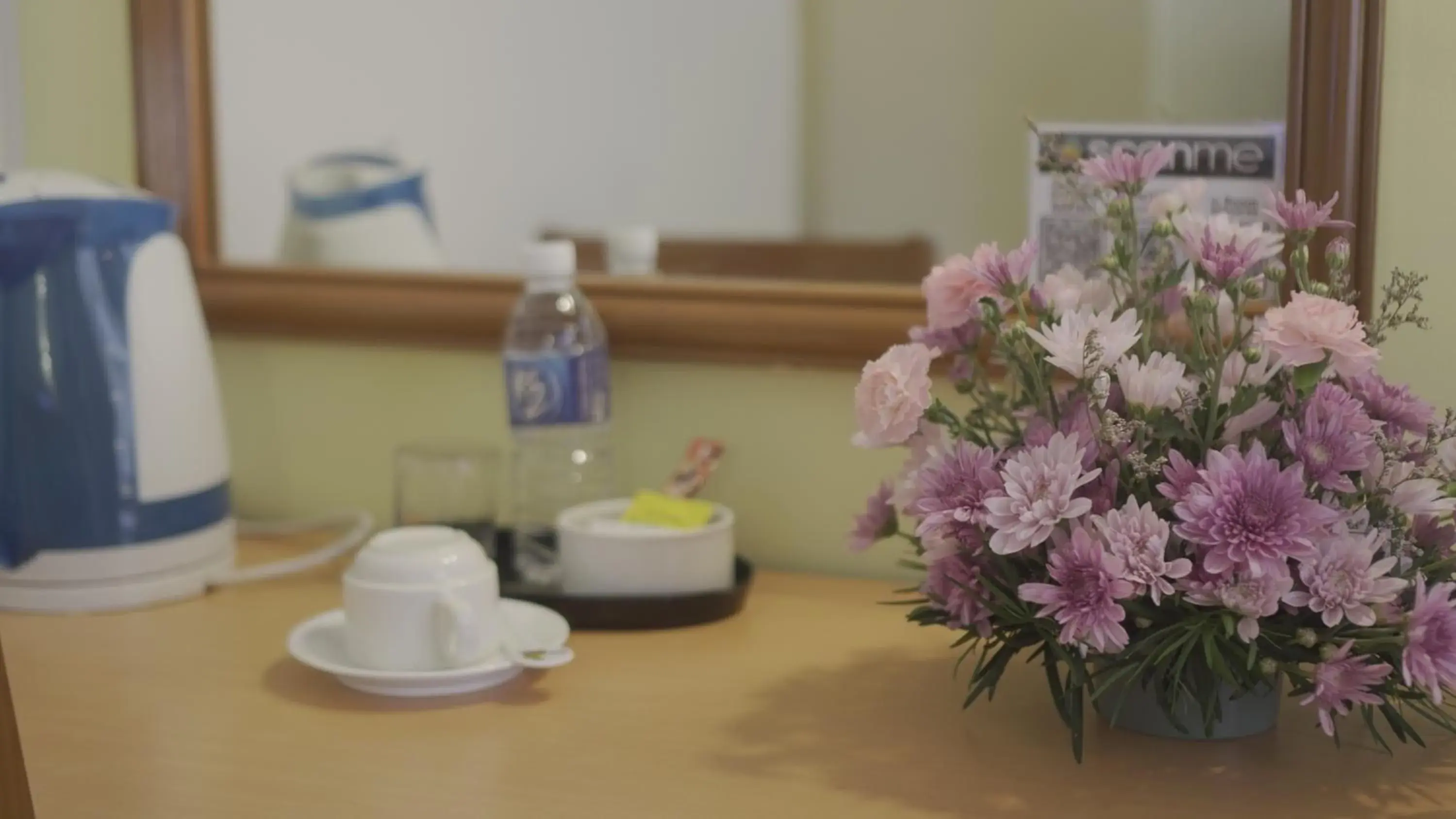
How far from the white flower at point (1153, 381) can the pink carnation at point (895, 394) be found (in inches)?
3.8

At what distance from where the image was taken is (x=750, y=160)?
56.5 inches

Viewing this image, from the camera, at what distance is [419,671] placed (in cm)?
83

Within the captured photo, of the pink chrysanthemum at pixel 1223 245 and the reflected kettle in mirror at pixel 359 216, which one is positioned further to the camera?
the reflected kettle in mirror at pixel 359 216

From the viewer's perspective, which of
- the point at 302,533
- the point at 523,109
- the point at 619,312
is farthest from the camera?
the point at 523,109

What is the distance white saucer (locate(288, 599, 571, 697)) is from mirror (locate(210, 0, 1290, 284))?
322mm

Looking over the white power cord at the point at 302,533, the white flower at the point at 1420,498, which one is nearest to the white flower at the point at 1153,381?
the white flower at the point at 1420,498

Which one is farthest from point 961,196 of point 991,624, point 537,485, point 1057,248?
point 991,624

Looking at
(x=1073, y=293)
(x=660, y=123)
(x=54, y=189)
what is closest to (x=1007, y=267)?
(x=1073, y=293)

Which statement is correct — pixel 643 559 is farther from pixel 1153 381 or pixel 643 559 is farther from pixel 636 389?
pixel 1153 381

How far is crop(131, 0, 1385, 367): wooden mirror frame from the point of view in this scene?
2.84 feet

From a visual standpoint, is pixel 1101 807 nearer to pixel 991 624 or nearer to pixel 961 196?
pixel 991 624

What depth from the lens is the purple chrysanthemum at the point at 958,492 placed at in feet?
Result: 2.27

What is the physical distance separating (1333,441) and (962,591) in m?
0.18

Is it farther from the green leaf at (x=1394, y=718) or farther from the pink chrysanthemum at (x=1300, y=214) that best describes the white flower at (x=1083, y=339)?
the green leaf at (x=1394, y=718)
